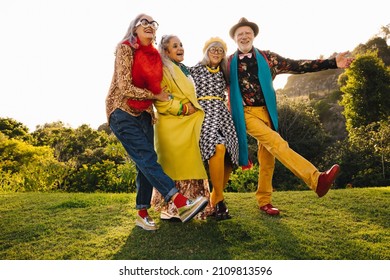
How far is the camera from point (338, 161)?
11891mm

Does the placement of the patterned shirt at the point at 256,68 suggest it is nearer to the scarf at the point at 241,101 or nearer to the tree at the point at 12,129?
the scarf at the point at 241,101

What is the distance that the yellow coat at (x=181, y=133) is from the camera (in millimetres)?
4305

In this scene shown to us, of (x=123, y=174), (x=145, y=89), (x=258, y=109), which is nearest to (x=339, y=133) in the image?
(x=123, y=174)

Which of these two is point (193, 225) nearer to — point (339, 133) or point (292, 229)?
point (292, 229)

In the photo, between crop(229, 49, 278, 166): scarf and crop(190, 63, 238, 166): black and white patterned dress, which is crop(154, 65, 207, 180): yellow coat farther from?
crop(229, 49, 278, 166): scarf

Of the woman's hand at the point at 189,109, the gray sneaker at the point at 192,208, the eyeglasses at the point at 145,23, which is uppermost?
the eyeglasses at the point at 145,23

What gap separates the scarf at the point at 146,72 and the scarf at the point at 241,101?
1.18m

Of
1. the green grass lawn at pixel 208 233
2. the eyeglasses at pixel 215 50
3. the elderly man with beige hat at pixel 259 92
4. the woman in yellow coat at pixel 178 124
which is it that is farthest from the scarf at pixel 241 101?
the green grass lawn at pixel 208 233

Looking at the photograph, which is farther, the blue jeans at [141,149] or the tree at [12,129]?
the tree at [12,129]

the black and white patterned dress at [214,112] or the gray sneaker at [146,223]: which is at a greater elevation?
the black and white patterned dress at [214,112]

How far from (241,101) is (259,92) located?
27 centimetres

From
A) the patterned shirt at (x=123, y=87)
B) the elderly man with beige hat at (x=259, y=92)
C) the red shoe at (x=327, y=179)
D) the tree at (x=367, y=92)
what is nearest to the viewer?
the patterned shirt at (x=123, y=87)

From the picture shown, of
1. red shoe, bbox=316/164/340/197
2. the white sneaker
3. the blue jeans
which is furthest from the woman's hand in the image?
red shoe, bbox=316/164/340/197

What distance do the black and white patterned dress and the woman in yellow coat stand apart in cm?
10
